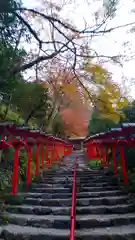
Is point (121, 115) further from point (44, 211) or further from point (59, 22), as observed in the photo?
point (44, 211)

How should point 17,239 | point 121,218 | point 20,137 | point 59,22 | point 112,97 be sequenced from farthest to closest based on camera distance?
point 112,97, point 59,22, point 20,137, point 121,218, point 17,239

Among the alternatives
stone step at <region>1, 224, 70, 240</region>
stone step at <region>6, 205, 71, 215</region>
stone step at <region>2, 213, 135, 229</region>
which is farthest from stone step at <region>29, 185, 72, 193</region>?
stone step at <region>1, 224, 70, 240</region>

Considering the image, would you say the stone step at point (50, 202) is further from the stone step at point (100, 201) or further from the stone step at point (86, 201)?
the stone step at point (100, 201)

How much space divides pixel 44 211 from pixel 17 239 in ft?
3.85

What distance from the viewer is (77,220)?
4.54 meters

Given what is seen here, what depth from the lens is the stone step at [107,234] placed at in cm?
393

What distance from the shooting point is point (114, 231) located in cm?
414

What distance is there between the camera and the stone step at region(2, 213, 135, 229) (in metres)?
4.48

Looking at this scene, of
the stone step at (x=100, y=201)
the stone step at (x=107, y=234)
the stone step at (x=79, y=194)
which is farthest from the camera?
the stone step at (x=79, y=194)

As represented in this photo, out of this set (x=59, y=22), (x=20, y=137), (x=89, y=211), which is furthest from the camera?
(x=59, y=22)

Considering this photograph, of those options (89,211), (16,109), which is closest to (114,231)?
(89,211)

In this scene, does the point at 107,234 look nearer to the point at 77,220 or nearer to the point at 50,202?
the point at 77,220

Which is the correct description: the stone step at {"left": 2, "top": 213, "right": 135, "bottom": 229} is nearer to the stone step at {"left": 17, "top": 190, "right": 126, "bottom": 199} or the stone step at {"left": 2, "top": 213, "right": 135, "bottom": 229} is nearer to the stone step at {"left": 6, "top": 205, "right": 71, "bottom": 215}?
the stone step at {"left": 6, "top": 205, "right": 71, "bottom": 215}

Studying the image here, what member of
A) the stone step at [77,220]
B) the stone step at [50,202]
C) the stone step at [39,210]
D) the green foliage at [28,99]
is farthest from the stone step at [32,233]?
the green foliage at [28,99]
